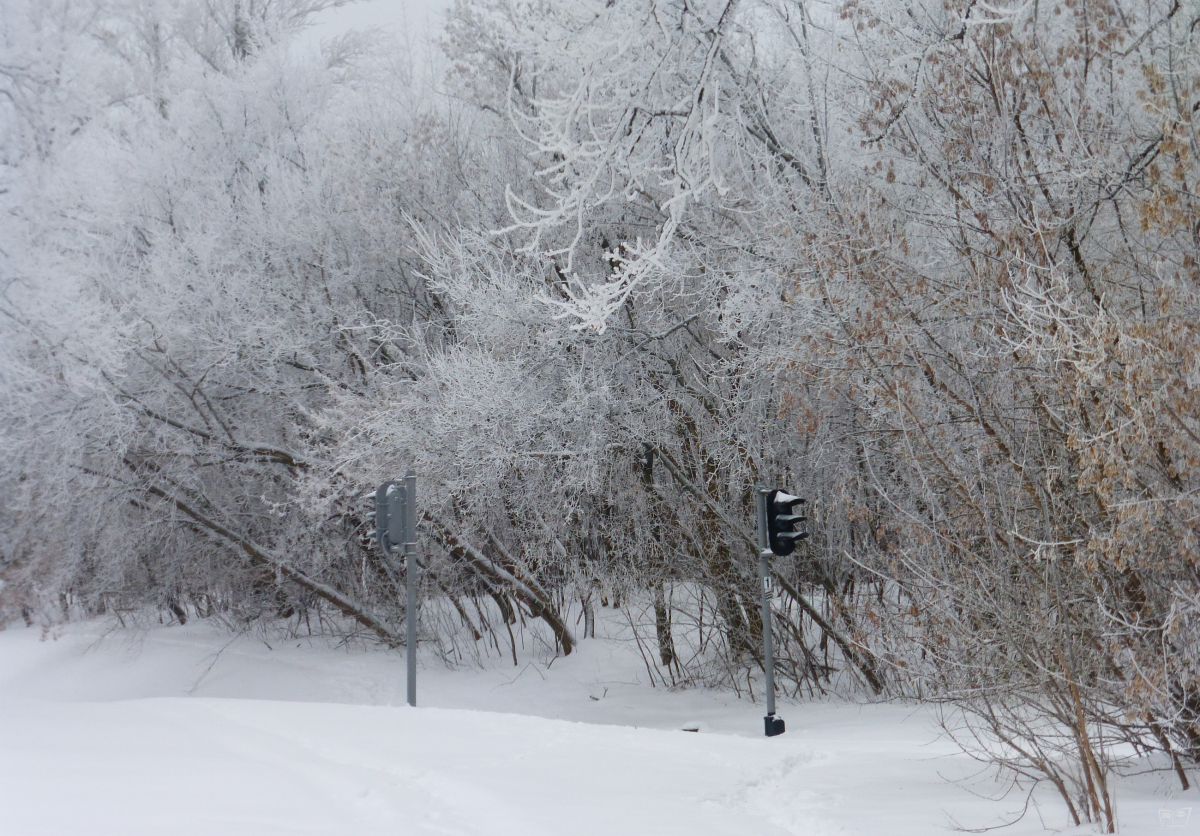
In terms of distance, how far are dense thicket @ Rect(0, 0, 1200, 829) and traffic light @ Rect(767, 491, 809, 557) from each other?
94 centimetres

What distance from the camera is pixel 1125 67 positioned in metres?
8.67

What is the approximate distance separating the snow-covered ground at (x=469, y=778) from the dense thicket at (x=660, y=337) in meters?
0.60

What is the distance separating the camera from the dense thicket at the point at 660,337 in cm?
571

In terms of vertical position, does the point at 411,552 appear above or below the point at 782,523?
below

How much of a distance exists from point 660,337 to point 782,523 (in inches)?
141

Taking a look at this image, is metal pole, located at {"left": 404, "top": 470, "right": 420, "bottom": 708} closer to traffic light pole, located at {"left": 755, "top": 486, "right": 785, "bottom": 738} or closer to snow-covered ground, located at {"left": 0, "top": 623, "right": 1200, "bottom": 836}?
snow-covered ground, located at {"left": 0, "top": 623, "right": 1200, "bottom": 836}

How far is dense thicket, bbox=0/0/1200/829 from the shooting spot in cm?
571

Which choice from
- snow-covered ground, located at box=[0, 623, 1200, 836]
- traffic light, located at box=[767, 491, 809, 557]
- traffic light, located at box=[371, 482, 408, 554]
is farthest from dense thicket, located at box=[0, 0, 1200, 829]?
traffic light, located at box=[371, 482, 408, 554]

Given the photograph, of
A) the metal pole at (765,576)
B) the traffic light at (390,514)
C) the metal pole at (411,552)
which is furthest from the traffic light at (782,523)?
the traffic light at (390,514)

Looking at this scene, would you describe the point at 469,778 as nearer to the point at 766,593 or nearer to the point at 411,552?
the point at 766,593

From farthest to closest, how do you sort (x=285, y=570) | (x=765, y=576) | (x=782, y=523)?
1. (x=285, y=570)
2. (x=765, y=576)
3. (x=782, y=523)

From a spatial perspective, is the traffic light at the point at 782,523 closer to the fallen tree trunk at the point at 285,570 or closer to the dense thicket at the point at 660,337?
the dense thicket at the point at 660,337

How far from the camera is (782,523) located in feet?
35.2

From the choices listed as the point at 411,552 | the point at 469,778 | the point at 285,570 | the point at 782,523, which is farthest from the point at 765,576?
the point at 285,570
